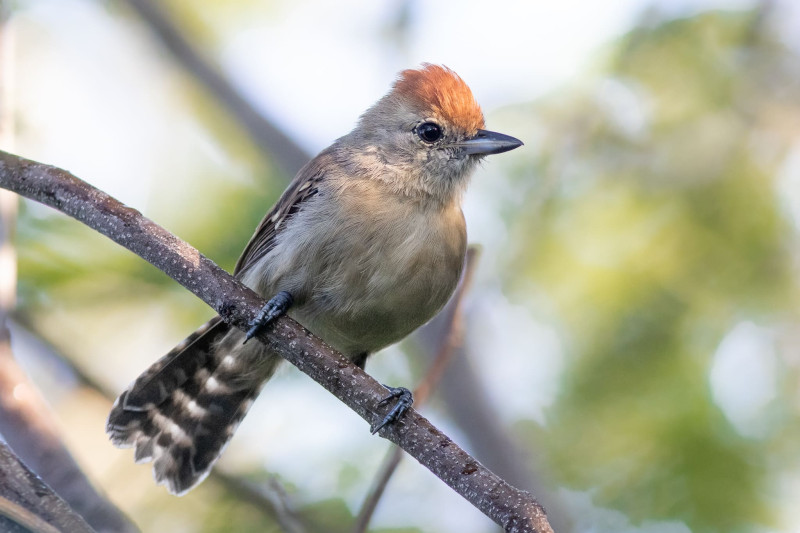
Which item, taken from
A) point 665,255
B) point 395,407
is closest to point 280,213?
point 395,407

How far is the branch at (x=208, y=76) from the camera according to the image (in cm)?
772

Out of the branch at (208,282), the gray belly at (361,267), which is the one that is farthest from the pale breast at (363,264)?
the branch at (208,282)

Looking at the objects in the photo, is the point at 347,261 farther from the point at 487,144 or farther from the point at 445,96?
the point at 445,96

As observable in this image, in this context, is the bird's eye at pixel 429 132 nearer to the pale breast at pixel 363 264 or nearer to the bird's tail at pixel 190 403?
the pale breast at pixel 363 264

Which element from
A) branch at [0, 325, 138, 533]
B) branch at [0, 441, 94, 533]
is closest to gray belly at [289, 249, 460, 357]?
branch at [0, 325, 138, 533]

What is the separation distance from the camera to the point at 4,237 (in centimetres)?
479

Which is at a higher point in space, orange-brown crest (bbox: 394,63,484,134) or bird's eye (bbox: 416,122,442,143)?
orange-brown crest (bbox: 394,63,484,134)

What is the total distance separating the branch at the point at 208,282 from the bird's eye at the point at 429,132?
2.18 meters

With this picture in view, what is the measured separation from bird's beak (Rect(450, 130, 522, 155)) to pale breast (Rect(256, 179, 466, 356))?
577mm

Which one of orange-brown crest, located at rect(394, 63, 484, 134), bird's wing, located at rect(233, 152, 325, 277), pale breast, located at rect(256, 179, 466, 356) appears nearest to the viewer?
pale breast, located at rect(256, 179, 466, 356)

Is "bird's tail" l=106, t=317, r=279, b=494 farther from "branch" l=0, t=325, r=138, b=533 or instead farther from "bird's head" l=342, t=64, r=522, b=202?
"bird's head" l=342, t=64, r=522, b=202

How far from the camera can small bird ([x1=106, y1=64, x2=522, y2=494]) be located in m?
4.82

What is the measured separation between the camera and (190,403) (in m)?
5.71

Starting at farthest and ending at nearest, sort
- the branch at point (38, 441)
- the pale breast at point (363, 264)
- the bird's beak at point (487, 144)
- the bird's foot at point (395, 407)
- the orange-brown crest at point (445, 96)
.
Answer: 1. the orange-brown crest at point (445, 96)
2. the bird's beak at point (487, 144)
3. the pale breast at point (363, 264)
4. the branch at point (38, 441)
5. the bird's foot at point (395, 407)
